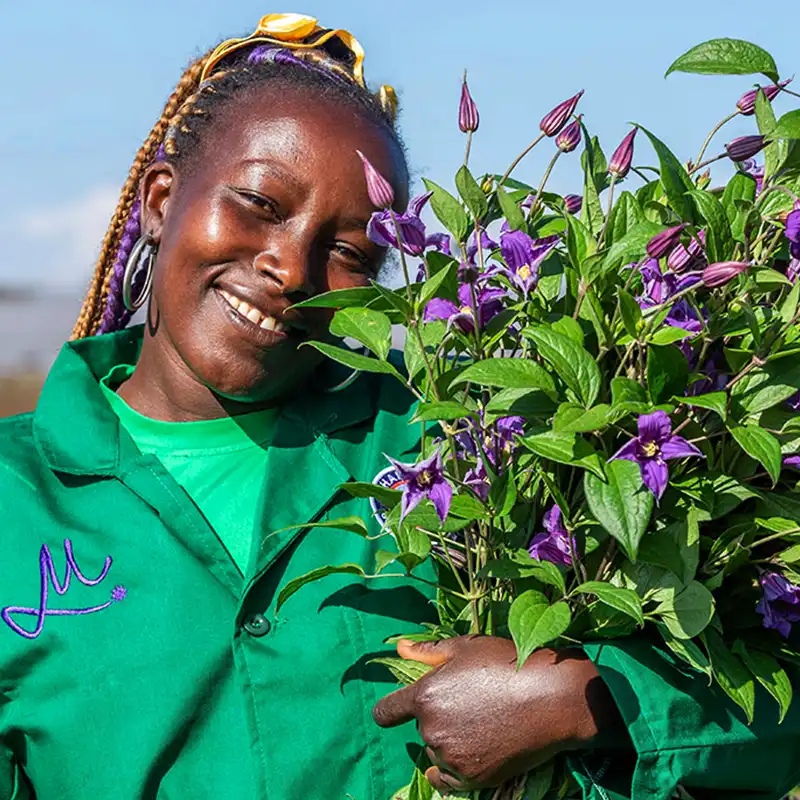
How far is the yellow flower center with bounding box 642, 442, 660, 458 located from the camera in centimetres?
137

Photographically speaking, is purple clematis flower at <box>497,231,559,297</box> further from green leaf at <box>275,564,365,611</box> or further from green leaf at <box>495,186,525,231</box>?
green leaf at <box>275,564,365,611</box>

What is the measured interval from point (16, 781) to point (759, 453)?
1246mm

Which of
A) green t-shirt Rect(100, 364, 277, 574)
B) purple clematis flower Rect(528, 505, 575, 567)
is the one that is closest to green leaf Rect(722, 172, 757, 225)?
purple clematis flower Rect(528, 505, 575, 567)

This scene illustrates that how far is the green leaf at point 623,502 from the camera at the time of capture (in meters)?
1.32

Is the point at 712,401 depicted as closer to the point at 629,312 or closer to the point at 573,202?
the point at 629,312

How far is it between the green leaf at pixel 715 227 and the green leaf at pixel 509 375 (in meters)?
0.25

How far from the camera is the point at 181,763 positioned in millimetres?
1818

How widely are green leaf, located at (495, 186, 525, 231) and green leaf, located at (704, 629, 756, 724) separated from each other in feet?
1.92

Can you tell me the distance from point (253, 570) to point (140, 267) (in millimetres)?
716

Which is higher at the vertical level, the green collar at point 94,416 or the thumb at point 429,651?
the green collar at point 94,416

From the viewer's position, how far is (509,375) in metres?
1.39

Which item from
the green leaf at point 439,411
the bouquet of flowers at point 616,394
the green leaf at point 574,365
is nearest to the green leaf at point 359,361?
the bouquet of flowers at point 616,394

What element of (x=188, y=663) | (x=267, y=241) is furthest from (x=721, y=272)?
(x=188, y=663)

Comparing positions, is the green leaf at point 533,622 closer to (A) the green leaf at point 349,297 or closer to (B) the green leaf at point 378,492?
(B) the green leaf at point 378,492
